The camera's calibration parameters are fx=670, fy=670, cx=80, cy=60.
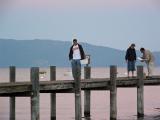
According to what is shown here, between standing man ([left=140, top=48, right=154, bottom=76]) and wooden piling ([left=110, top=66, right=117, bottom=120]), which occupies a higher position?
standing man ([left=140, top=48, right=154, bottom=76])

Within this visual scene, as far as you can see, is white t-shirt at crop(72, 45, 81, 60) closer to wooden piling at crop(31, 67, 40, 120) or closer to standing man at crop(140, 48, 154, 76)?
wooden piling at crop(31, 67, 40, 120)

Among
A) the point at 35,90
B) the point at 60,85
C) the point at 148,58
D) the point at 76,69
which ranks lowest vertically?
the point at 35,90

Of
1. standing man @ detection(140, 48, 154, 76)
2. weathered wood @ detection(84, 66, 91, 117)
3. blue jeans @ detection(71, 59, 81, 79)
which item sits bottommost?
weathered wood @ detection(84, 66, 91, 117)

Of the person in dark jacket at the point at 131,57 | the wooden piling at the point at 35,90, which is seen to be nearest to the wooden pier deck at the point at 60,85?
the wooden piling at the point at 35,90

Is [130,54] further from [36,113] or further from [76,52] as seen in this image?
[36,113]

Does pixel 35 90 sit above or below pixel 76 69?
below

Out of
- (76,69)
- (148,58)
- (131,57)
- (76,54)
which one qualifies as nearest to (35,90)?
(76,69)

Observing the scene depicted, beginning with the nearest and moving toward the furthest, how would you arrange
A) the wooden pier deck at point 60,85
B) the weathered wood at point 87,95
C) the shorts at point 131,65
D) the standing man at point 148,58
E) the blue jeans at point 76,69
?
the wooden pier deck at point 60,85 < the blue jeans at point 76,69 < the weathered wood at point 87,95 < the shorts at point 131,65 < the standing man at point 148,58

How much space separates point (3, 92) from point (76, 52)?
5.93 metres

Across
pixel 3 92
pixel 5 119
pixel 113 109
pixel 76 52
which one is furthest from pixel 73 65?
pixel 5 119

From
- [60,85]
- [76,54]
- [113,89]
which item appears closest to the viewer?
[60,85]

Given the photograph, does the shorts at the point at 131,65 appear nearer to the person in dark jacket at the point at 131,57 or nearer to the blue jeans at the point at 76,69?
the person in dark jacket at the point at 131,57

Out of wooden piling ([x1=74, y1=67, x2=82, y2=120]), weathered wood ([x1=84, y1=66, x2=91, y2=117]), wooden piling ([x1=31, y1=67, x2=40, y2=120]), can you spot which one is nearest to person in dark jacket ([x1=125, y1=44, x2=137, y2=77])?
weathered wood ([x1=84, y1=66, x2=91, y2=117])

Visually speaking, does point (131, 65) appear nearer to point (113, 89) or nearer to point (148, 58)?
point (148, 58)
